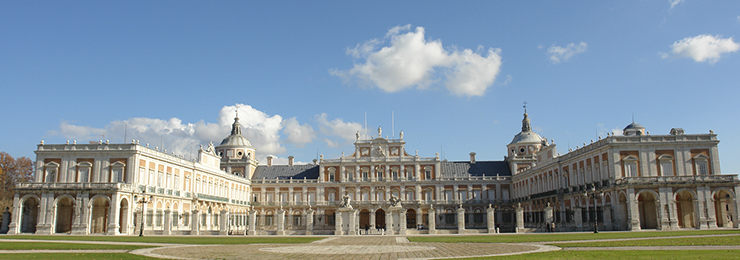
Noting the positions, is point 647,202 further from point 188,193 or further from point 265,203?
point 265,203

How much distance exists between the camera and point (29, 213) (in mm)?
47281

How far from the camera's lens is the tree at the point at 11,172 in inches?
2618

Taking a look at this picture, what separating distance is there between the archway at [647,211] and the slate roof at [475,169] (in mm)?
32879

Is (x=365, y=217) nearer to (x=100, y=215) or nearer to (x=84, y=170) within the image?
(x=100, y=215)

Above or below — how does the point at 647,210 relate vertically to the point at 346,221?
above

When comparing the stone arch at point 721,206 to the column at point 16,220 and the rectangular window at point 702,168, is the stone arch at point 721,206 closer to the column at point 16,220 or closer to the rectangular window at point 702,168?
the rectangular window at point 702,168

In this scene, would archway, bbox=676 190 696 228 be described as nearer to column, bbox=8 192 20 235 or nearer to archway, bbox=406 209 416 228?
archway, bbox=406 209 416 228

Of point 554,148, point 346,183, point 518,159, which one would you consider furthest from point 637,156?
point 346,183

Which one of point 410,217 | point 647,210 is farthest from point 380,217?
point 647,210

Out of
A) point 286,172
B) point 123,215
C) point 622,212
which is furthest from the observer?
point 286,172

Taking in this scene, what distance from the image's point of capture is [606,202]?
46969 millimetres

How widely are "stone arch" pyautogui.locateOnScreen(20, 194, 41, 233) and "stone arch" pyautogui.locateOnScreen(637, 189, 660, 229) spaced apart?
4820cm

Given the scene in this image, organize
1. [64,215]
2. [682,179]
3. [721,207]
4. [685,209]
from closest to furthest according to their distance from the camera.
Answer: [682,179] < [721,207] < [685,209] < [64,215]

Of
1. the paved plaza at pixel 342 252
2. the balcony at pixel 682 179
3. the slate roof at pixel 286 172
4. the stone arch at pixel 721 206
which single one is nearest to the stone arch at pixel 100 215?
the paved plaza at pixel 342 252
